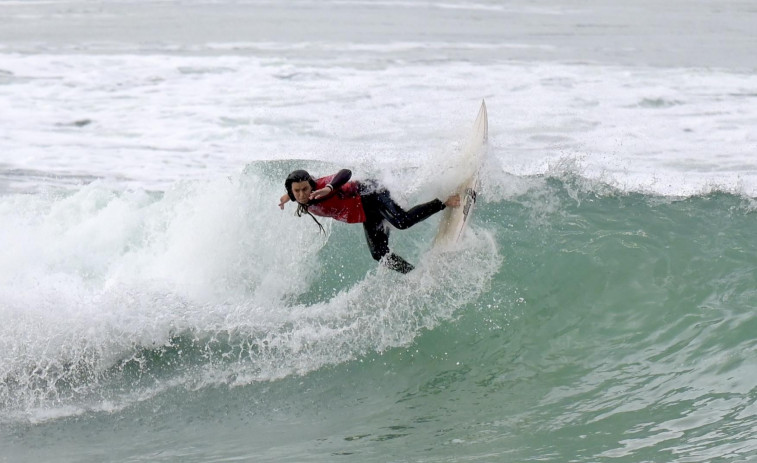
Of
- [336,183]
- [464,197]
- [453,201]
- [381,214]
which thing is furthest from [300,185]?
[464,197]

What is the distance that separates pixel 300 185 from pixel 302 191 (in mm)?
65

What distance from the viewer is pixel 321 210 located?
257 inches

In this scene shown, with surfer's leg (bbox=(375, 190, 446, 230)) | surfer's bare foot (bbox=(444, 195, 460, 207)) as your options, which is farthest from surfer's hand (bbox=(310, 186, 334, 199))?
surfer's bare foot (bbox=(444, 195, 460, 207))

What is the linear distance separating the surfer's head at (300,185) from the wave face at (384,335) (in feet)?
3.65

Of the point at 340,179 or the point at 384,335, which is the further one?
the point at 384,335

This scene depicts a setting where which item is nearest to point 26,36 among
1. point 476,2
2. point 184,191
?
point 476,2

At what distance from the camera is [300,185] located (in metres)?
6.09

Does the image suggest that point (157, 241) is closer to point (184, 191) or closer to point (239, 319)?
point (184, 191)

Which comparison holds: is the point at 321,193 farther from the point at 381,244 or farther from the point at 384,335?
the point at 384,335

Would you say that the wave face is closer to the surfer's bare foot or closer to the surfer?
the surfer

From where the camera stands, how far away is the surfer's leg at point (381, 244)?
22.7 feet

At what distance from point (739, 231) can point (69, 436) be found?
624cm

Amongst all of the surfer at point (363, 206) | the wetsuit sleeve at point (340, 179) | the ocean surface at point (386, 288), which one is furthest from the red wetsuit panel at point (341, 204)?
the ocean surface at point (386, 288)

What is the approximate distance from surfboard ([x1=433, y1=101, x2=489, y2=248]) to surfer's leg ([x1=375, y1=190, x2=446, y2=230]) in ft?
2.02
